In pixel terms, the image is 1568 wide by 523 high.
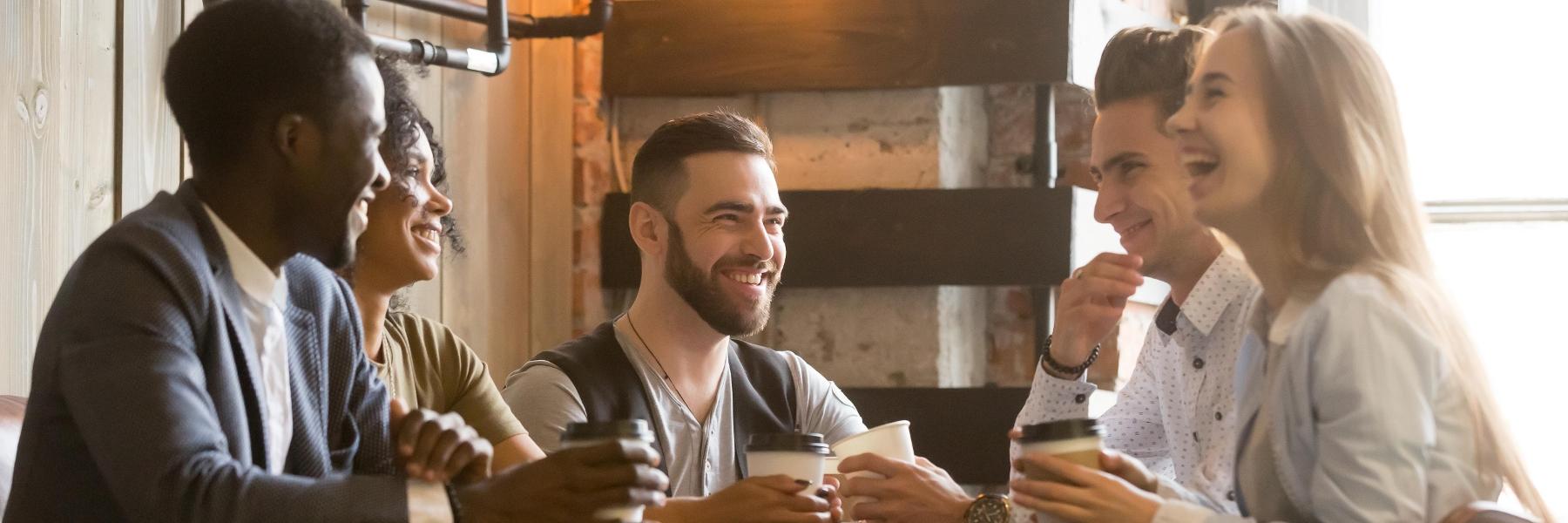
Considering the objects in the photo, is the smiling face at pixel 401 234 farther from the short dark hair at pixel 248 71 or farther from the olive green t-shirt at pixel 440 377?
the short dark hair at pixel 248 71

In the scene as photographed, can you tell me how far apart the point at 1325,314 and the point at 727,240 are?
131 centimetres

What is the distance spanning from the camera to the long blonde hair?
126cm

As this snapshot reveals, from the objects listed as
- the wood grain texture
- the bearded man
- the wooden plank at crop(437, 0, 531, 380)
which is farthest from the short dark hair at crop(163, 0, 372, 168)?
the wooden plank at crop(437, 0, 531, 380)

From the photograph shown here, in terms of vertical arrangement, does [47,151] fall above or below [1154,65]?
below

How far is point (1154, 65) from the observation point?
1.92 meters

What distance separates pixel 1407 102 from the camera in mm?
3314

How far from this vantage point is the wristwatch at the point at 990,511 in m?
1.73

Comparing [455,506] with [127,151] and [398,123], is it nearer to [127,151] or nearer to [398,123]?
[398,123]

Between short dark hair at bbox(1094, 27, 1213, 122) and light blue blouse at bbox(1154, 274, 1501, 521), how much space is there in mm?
709

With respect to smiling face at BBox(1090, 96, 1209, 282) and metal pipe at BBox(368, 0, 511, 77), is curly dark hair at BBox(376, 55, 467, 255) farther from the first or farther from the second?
smiling face at BBox(1090, 96, 1209, 282)

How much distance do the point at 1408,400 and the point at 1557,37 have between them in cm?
243

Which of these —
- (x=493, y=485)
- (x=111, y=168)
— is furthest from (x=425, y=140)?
(x=493, y=485)

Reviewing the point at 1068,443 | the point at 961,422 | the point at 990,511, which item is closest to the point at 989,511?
the point at 990,511

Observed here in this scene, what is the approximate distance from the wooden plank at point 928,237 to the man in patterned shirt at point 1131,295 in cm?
92
